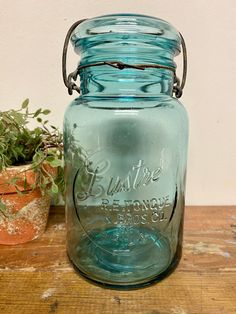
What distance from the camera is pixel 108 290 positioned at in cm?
45

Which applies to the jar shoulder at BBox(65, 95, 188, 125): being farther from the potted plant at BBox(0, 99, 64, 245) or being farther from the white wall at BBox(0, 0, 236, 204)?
the white wall at BBox(0, 0, 236, 204)

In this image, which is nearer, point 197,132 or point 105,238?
point 105,238

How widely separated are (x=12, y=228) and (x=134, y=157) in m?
0.28

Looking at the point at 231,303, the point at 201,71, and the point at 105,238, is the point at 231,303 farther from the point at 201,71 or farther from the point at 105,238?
the point at 201,71

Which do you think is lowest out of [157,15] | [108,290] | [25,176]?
[108,290]

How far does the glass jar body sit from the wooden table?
0.02 metres

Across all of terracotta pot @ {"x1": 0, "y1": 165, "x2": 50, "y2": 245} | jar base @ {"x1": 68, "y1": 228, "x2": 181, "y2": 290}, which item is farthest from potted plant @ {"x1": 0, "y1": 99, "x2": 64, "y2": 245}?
jar base @ {"x1": 68, "y1": 228, "x2": 181, "y2": 290}

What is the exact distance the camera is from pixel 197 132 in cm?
76

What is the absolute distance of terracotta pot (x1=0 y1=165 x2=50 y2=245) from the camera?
1.76ft

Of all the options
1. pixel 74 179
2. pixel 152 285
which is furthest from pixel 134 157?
pixel 152 285

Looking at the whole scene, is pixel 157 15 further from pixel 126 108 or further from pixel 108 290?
pixel 108 290

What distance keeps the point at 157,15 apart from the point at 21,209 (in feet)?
1.66

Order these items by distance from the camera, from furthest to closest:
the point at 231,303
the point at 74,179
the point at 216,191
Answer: the point at 216,191 < the point at 74,179 < the point at 231,303

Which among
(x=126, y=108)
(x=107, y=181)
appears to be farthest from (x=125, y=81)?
(x=107, y=181)
